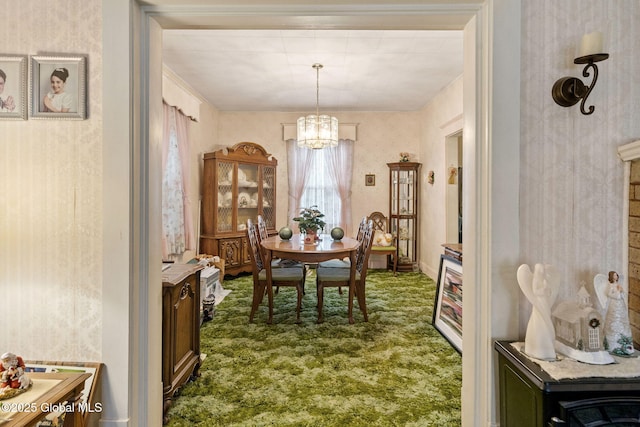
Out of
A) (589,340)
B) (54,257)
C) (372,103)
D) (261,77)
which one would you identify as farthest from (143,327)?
(372,103)

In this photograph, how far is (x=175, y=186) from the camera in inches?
170

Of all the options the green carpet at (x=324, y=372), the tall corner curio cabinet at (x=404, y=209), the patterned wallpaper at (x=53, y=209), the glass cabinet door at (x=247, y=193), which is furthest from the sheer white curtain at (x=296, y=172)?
the patterned wallpaper at (x=53, y=209)

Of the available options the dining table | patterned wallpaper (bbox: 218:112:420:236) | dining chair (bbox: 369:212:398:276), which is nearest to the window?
patterned wallpaper (bbox: 218:112:420:236)

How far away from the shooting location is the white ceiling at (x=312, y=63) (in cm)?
325

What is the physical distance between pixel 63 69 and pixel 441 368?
280 cm

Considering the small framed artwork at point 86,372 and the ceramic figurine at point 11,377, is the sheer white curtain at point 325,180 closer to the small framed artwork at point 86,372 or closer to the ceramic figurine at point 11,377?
the small framed artwork at point 86,372

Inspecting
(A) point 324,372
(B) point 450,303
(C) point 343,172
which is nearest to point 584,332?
(A) point 324,372

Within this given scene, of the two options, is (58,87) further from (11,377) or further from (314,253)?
(314,253)

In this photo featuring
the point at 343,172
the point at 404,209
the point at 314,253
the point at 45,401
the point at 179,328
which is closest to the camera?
the point at 45,401

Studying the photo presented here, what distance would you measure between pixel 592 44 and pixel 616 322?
1.03 m

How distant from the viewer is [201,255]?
4.87 metres

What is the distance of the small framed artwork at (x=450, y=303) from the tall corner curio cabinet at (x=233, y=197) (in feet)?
8.84

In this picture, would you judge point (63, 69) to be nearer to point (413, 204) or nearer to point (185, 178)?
point (185, 178)

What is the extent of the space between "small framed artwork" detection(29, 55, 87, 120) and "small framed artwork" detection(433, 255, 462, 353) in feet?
9.18
